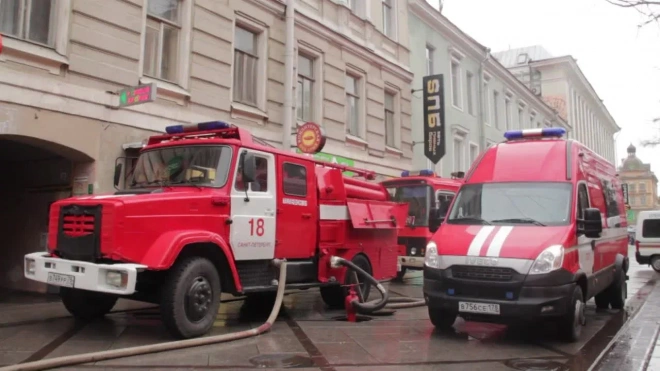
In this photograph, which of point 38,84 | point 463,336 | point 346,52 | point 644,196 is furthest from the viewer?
point 644,196

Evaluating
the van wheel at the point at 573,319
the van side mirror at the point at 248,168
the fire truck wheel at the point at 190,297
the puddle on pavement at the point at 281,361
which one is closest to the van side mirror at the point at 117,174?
the van side mirror at the point at 248,168

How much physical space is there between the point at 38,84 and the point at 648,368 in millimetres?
9502

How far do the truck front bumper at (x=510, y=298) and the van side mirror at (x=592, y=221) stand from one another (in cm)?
91

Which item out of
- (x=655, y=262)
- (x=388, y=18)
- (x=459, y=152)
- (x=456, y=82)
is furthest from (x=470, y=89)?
(x=655, y=262)

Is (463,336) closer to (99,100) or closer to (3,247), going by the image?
(99,100)

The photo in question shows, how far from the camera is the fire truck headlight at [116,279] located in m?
5.98

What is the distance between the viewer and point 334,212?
30.0 feet

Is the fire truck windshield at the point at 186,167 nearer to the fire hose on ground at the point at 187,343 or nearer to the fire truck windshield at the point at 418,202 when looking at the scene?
the fire hose on ground at the point at 187,343

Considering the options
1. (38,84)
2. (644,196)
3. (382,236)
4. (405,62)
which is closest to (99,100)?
(38,84)

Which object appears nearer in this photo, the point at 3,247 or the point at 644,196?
the point at 3,247

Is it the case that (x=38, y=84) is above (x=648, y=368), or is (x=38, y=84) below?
above

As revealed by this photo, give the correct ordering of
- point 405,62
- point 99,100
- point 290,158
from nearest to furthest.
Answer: point 290,158 < point 99,100 < point 405,62

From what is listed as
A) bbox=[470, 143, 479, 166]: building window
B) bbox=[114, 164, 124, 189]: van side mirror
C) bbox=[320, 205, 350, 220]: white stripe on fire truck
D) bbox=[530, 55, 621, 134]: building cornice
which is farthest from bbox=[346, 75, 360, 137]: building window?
bbox=[530, 55, 621, 134]: building cornice

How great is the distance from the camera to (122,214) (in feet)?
20.4
